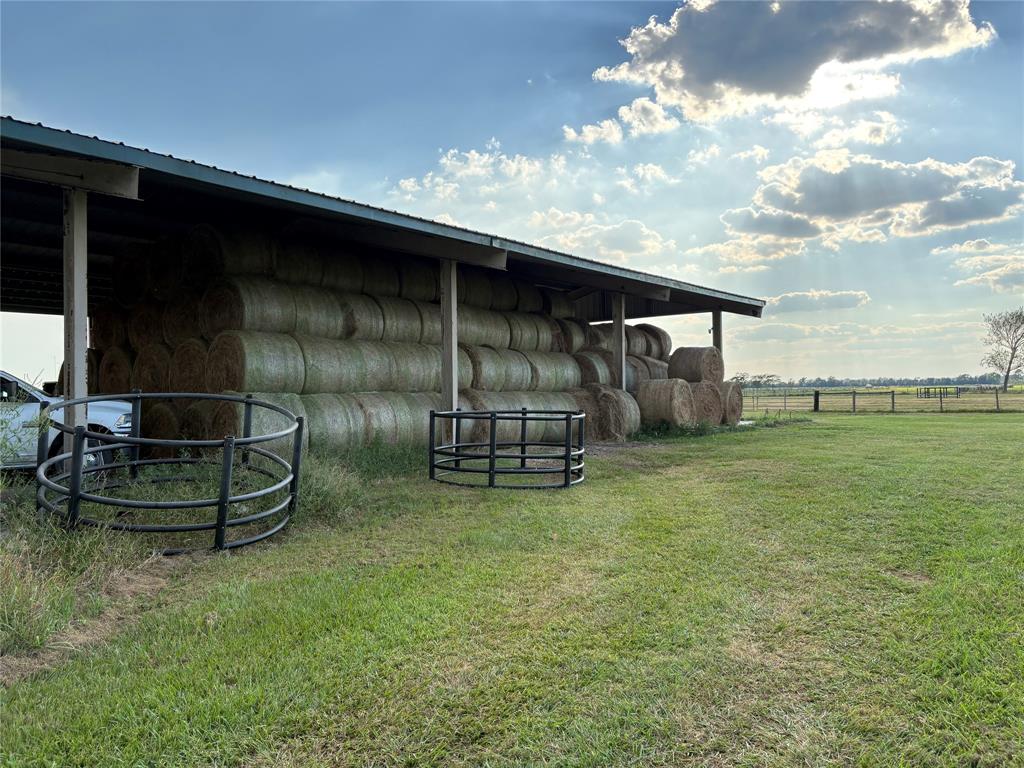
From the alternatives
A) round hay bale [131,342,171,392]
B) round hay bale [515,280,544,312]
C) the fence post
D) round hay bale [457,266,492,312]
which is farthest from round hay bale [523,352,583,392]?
the fence post

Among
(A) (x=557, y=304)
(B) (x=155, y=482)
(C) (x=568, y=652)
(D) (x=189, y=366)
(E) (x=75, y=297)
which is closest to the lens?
(C) (x=568, y=652)

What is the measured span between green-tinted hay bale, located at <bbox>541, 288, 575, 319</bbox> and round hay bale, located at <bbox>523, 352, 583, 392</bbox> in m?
1.07

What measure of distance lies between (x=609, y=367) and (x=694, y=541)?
9.71 metres

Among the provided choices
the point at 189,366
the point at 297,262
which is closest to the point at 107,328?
the point at 189,366

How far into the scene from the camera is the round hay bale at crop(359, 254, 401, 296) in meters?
10.0

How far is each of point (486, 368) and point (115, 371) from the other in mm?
5558

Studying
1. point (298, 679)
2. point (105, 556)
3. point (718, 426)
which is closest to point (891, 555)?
point (298, 679)

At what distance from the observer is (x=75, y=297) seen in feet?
19.5

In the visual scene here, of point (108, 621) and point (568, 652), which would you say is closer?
point (568, 652)

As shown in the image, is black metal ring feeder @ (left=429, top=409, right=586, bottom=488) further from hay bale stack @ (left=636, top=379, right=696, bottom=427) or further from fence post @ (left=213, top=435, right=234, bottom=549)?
hay bale stack @ (left=636, top=379, right=696, bottom=427)

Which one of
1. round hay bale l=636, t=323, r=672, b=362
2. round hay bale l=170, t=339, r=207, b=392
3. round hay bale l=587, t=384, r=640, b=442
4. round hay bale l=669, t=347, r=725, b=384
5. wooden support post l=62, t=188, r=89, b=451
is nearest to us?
wooden support post l=62, t=188, r=89, b=451

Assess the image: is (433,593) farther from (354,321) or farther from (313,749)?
(354,321)

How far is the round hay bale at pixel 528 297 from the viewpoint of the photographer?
43.9 feet

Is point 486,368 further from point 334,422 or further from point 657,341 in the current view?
point 657,341
